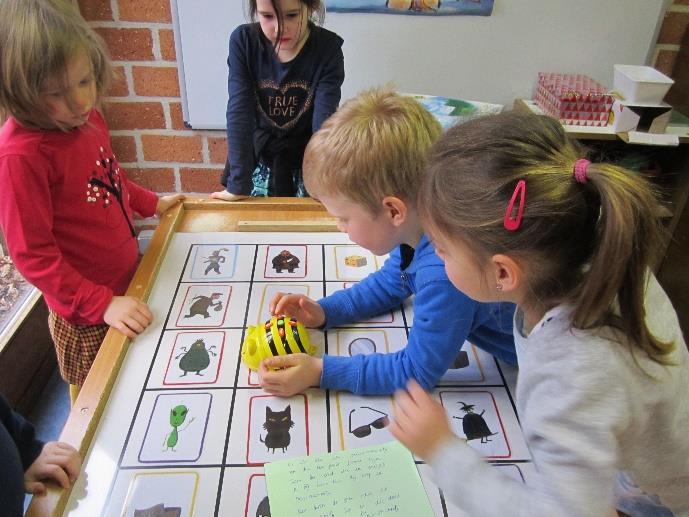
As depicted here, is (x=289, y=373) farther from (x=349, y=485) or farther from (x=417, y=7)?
(x=417, y=7)

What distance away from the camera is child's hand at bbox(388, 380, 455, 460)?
652 millimetres

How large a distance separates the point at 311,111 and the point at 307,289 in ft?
2.04

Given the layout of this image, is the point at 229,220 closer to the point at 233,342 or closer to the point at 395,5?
the point at 233,342

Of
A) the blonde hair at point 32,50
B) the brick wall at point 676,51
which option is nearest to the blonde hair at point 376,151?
the blonde hair at point 32,50

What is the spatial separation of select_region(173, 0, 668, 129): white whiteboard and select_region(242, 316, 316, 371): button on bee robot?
1179 mm

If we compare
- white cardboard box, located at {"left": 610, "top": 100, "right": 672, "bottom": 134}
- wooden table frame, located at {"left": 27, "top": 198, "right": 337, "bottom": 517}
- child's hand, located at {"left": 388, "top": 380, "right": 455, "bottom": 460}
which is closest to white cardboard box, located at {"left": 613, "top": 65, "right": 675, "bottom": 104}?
white cardboard box, located at {"left": 610, "top": 100, "right": 672, "bottom": 134}

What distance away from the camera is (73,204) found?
1.01 metres

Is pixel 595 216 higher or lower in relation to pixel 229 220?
higher

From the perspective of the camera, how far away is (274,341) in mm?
Answer: 845

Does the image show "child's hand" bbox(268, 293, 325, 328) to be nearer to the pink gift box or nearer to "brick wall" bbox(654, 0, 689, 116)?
the pink gift box

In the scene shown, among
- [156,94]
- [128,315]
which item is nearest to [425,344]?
[128,315]

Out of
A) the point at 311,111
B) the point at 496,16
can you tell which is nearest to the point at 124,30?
the point at 311,111

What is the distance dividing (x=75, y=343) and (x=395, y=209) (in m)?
0.66

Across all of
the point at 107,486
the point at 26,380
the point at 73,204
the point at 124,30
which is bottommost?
the point at 26,380
